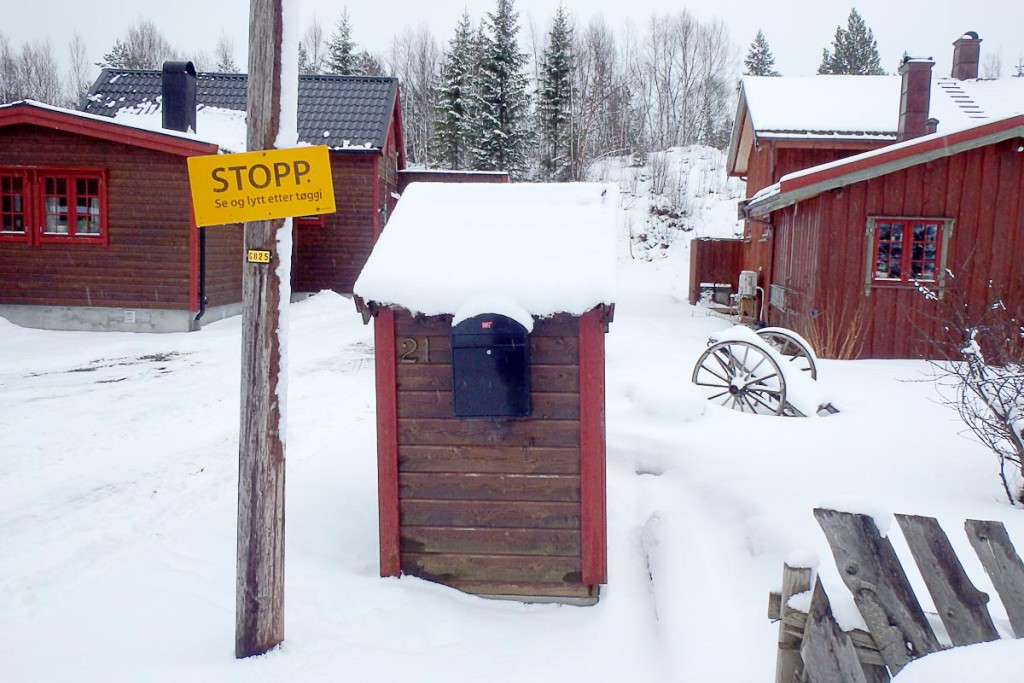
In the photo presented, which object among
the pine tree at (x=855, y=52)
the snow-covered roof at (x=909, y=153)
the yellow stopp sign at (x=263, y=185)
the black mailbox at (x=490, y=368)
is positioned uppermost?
the pine tree at (x=855, y=52)

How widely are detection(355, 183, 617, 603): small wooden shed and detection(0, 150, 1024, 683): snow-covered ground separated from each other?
25 cm

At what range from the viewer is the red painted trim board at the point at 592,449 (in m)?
4.05

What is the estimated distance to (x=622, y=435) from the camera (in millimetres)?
6312

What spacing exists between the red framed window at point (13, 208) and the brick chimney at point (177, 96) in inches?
123

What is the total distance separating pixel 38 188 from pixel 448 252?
12.7 meters

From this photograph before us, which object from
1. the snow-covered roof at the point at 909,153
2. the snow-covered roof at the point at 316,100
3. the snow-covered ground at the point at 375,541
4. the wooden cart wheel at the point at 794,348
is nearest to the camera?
the snow-covered ground at the point at 375,541

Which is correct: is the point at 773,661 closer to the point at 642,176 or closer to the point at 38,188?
the point at 38,188

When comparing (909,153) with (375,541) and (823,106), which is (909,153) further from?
(375,541)

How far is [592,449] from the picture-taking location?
412cm

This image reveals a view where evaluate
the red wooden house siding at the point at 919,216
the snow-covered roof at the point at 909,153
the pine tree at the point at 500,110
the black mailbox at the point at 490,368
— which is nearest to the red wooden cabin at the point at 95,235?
the snow-covered roof at the point at 909,153

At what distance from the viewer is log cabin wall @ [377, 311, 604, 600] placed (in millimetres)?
4121

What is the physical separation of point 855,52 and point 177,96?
49.6 m

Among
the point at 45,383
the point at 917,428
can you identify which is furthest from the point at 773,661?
the point at 45,383

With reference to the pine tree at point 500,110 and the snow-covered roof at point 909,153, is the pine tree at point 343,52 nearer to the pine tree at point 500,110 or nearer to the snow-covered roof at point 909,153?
the pine tree at point 500,110
